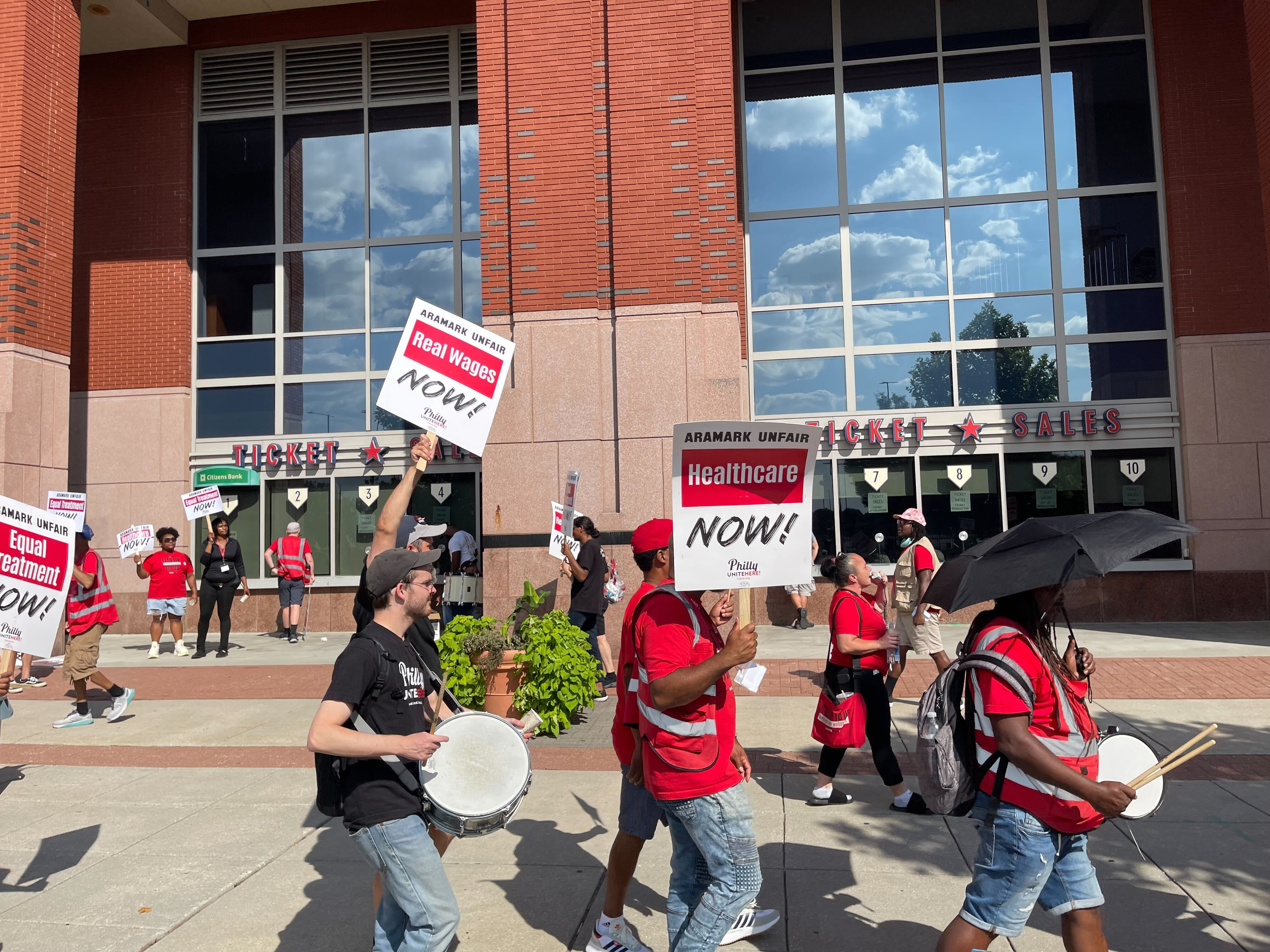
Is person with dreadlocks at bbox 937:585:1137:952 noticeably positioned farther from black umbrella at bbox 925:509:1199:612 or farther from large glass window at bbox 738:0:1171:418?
large glass window at bbox 738:0:1171:418

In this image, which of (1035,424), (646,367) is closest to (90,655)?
(646,367)

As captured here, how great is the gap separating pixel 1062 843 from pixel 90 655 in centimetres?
897

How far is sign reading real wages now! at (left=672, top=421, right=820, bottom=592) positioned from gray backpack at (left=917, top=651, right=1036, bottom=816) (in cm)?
70

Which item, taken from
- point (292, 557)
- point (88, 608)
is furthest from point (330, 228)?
point (88, 608)

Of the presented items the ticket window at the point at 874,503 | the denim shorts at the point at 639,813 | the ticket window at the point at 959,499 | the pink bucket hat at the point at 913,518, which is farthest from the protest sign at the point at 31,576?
the ticket window at the point at 959,499

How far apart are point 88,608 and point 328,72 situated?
40.1 ft

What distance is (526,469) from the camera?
41.4 ft

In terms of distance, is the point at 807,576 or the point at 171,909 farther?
the point at 171,909

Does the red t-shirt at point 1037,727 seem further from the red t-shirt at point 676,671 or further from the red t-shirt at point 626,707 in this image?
the red t-shirt at point 626,707

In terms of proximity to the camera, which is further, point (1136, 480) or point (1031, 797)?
point (1136, 480)

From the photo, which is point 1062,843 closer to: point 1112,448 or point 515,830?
point 515,830

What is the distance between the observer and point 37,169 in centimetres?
1423

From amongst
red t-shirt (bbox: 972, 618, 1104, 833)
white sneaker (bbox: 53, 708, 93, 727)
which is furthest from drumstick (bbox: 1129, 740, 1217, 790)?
white sneaker (bbox: 53, 708, 93, 727)

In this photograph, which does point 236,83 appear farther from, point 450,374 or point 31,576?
point 450,374
